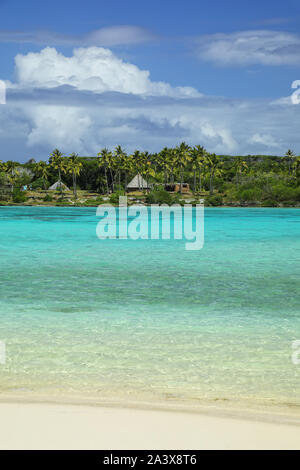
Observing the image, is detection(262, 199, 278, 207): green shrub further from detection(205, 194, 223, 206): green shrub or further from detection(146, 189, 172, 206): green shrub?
detection(146, 189, 172, 206): green shrub

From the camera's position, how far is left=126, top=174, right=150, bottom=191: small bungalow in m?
93.0

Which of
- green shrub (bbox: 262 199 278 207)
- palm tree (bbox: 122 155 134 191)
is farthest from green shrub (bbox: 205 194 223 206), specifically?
palm tree (bbox: 122 155 134 191)

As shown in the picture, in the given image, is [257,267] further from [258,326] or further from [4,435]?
[4,435]

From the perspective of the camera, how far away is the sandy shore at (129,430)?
3.71 m

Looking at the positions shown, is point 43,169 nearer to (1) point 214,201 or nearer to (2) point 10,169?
(2) point 10,169

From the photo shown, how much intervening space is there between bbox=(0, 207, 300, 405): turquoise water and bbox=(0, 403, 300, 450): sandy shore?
2.65 feet

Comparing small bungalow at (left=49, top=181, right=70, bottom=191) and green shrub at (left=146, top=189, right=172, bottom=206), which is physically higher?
small bungalow at (left=49, top=181, right=70, bottom=191)

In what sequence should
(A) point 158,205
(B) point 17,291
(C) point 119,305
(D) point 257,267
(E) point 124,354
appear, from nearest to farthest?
(E) point 124,354
(C) point 119,305
(B) point 17,291
(D) point 257,267
(A) point 158,205

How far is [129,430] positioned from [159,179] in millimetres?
104975

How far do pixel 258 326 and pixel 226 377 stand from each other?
8.71ft

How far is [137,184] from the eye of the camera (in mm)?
93250
